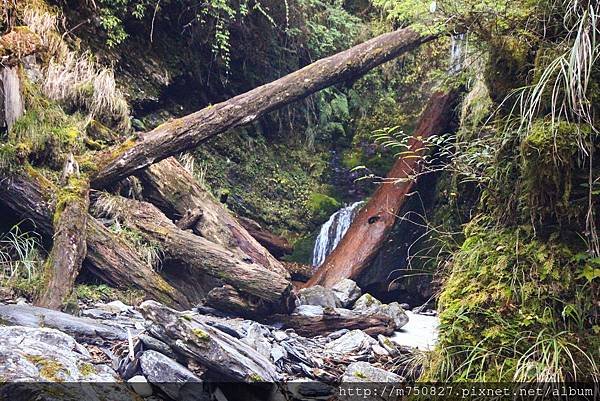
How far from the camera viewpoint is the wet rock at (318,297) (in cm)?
547

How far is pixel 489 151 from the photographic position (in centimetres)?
321

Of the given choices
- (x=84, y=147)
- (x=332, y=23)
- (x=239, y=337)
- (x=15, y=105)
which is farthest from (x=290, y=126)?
(x=239, y=337)

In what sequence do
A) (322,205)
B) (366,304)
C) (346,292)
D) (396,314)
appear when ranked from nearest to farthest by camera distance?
(396,314), (366,304), (346,292), (322,205)

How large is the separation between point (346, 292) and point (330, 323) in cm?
109

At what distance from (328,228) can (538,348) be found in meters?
5.50

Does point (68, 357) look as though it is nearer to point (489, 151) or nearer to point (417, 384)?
point (417, 384)

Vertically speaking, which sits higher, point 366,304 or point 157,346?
point 157,346

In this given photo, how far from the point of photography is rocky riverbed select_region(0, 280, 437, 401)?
265 centimetres

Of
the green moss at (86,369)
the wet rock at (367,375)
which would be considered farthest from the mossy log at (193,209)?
the green moss at (86,369)

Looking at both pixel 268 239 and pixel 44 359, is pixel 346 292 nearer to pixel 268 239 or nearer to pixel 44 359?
pixel 268 239

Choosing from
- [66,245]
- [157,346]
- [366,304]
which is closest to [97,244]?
[66,245]

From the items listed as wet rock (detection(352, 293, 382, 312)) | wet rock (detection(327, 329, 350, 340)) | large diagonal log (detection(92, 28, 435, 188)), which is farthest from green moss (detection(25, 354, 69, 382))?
wet rock (detection(352, 293, 382, 312))

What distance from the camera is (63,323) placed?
355 centimetres

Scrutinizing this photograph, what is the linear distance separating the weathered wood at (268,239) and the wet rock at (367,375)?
3.74 metres
